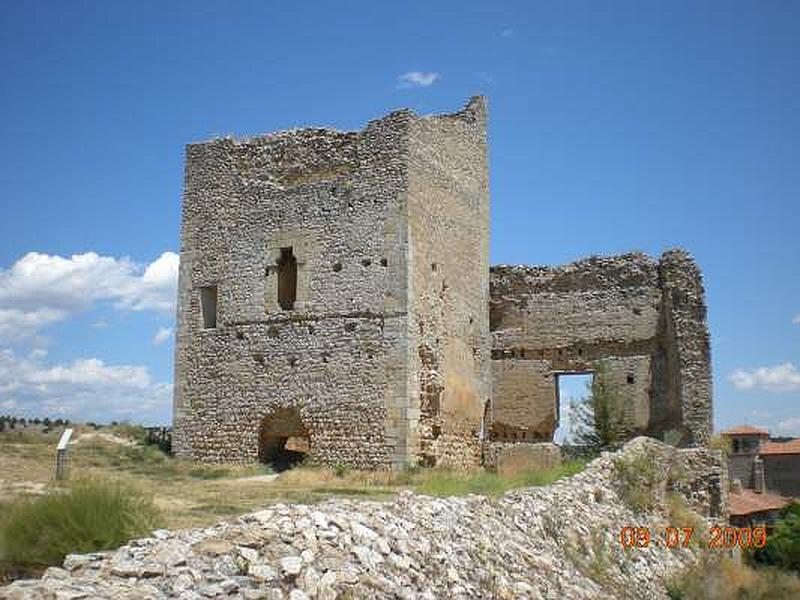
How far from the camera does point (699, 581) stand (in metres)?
9.85

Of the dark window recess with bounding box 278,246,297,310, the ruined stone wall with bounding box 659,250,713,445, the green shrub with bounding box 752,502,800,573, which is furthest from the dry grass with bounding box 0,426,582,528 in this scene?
the green shrub with bounding box 752,502,800,573

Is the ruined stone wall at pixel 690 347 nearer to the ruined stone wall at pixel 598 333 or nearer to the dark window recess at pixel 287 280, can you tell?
the ruined stone wall at pixel 598 333

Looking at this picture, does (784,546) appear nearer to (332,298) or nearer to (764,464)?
(332,298)

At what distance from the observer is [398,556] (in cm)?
606

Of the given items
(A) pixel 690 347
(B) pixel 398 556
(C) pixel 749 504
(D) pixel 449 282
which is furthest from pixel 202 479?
(C) pixel 749 504

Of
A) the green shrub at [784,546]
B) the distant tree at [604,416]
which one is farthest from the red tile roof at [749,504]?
the distant tree at [604,416]

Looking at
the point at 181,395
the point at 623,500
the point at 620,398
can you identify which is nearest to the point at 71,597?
the point at 623,500

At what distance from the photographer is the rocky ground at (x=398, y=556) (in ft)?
15.2

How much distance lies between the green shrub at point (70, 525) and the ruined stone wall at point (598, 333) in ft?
47.1

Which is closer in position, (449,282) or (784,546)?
(449,282)

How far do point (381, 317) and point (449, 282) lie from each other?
8.38 ft

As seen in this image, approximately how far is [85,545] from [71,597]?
7.30 feet

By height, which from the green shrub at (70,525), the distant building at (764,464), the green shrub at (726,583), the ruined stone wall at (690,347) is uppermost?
the ruined stone wall at (690,347)

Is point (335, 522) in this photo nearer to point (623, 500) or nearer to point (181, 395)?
point (623, 500)
